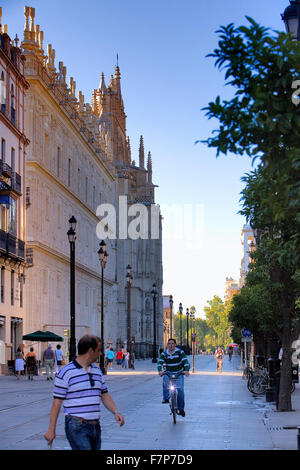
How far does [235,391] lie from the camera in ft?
105

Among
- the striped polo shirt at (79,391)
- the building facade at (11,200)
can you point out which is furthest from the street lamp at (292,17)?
the building facade at (11,200)

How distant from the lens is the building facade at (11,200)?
4584 centimetres

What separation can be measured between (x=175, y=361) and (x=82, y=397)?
11041 mm

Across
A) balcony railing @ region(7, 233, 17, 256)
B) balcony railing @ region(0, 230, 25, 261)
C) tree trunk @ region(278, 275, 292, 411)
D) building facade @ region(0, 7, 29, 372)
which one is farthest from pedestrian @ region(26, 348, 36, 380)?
tree trunk @ region(278, 275, 292, 411)

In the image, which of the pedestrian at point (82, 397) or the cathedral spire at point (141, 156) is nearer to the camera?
the pedestrian at point (82, 397)

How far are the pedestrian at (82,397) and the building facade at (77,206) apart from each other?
46.6 m

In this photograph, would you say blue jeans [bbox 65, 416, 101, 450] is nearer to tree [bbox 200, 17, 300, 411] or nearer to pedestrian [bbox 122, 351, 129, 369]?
tree [bbox 200, 17, 300, 411]

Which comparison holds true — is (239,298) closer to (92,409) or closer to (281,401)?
(281,401)

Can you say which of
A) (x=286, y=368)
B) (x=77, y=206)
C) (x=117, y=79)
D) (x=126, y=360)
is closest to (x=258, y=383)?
(x=286, y=368)

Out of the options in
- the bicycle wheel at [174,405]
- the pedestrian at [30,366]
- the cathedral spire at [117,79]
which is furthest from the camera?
the cathedral spire at [117,79]

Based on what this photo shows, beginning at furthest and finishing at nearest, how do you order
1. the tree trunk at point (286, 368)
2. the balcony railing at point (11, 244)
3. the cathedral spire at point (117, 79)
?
the cathedral spire at point (117, 79)
the balcony railing at point (11, 244)
the tree trunk at point (286, 368)

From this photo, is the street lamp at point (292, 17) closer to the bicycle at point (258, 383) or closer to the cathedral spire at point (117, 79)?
the bicycle at point (258, 383)

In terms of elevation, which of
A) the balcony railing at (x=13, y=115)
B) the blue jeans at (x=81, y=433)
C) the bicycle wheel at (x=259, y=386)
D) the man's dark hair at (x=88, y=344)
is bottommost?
the bicycle wheel at (x=259, y=386)

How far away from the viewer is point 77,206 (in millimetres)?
72062
